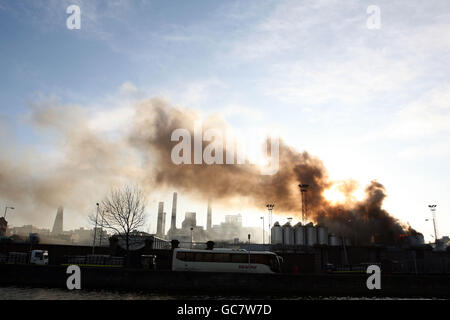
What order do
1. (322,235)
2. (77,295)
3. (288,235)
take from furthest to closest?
(288,235)
(322,235)
(77,295)

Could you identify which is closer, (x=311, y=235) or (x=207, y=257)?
(x=207, y=257)

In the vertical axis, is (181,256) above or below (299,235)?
below

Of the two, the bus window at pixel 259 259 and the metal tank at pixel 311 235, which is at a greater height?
the metal tank at pixel 311 235

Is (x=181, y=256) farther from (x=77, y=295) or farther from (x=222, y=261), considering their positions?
(x=77, y=295)

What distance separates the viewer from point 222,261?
4034 cm

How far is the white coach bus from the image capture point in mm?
40031

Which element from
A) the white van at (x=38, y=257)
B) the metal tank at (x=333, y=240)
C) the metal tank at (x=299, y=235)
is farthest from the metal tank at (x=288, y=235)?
the white van at (x=38, y=257)

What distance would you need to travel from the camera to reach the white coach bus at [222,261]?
131ft

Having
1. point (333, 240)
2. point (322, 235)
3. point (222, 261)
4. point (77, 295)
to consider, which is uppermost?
point (322, 235)

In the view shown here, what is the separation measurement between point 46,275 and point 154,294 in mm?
14318

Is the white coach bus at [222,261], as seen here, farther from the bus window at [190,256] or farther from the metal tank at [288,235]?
the metal tank at [288,235]

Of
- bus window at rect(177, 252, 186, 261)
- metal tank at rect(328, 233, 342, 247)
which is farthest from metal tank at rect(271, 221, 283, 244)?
bus window at rect(177, 252, 186, 261)

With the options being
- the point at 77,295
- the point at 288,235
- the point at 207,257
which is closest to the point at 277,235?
the point at 288,235

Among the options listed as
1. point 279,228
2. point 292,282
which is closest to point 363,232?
point 279,228
